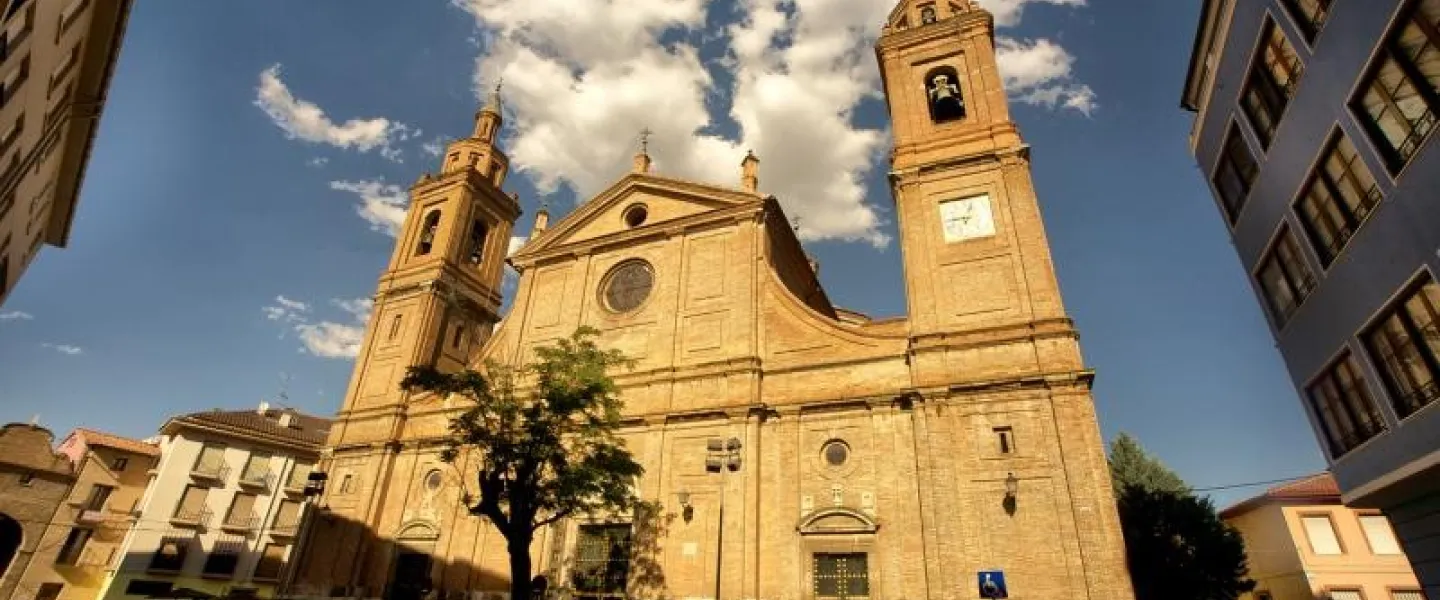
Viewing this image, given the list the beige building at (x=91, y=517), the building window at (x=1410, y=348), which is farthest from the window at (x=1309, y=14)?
the beige building at (x=91, y=517)

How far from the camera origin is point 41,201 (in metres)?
17.0

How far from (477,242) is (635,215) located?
8.67m

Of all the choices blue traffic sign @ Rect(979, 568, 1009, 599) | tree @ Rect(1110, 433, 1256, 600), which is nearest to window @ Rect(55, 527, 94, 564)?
blue traffic sign @ Rect(979, 568, 1009, 599)

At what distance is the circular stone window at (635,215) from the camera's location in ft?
75.2

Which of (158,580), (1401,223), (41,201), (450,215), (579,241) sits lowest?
(158,580)

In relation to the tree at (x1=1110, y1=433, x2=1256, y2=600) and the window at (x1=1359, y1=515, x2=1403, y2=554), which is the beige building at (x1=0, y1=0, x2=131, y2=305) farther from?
the window at (x1=1359, y1=515, x2=1403, y2=554)

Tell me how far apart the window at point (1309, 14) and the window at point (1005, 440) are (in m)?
8.33

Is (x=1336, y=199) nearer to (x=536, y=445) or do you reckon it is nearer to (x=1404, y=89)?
(x=1404, y=89)

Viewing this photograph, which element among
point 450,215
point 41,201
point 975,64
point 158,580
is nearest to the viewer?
point 41,201

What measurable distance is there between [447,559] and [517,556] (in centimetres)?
636

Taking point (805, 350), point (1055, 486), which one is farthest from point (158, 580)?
point (1055, 486)

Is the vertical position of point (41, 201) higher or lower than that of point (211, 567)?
higher

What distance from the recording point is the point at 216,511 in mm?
30656

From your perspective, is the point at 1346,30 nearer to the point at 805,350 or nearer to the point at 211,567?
the point at 805,350
